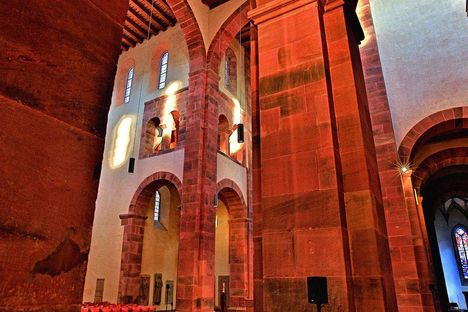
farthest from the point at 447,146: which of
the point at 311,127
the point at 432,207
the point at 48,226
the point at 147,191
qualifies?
the point at 48,226

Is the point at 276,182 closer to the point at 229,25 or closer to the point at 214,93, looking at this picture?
the point at 214,93

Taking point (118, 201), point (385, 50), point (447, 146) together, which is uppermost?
point (385, 50)

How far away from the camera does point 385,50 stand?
866cm

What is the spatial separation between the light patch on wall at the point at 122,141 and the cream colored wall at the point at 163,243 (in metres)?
2.17

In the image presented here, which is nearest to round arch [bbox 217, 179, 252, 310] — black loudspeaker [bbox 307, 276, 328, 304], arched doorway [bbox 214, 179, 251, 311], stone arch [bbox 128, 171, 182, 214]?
arched doorway [bbox 214, 179, 251, 311]

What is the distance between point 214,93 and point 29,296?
995 centimetres

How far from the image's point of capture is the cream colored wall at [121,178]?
1113cm

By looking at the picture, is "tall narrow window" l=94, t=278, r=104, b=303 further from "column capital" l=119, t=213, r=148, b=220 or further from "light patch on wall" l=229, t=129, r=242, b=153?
"light patch on wall" l=229, t=129, r=242, b=153

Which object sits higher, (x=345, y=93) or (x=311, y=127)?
(x=345, y=93)

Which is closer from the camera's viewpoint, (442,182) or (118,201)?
(118,201)

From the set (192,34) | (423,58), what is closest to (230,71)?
(192,34)

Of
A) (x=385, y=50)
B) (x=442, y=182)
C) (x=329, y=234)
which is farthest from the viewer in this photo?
(x=442, y=182)

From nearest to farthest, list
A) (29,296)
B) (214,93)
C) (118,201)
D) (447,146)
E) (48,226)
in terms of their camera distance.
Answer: (29,296) → (48,226) → (447,146) → (214,93) → (118,201)

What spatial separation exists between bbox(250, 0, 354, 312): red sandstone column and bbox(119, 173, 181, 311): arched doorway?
7.37m
